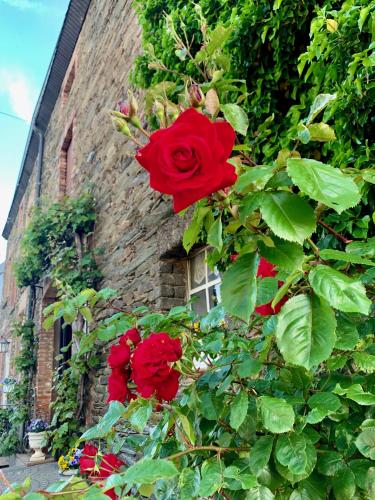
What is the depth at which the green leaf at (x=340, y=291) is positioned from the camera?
24.1 inches

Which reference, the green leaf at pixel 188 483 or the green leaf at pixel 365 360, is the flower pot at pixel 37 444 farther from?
the green leaf at pixel 365 360

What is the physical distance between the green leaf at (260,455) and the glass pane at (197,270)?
2581mm

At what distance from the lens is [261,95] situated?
2094 mm

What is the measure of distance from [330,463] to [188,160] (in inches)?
26.4

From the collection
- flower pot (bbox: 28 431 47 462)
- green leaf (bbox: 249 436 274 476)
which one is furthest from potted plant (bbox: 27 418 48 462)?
green leaf (bbox: 249 436 274 476)

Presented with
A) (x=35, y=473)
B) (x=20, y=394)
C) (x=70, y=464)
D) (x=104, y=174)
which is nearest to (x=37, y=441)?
(x=35, y=473)

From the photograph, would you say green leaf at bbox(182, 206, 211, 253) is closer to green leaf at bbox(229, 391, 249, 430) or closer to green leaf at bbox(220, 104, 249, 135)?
green leaf at bbox(220, 104, 249, 135)

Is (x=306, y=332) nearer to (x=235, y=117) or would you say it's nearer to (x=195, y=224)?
(x=195, y=224)

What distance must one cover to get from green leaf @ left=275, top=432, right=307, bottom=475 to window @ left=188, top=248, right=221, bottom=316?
7.39ft

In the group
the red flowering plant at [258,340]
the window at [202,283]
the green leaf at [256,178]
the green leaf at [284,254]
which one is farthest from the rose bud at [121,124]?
the window at [202,283]

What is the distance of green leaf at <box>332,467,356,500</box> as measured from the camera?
0.78m

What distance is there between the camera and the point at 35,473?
5.18m

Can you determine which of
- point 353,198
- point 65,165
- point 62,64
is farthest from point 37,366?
point 353,198

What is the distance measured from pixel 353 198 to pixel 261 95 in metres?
1.66
